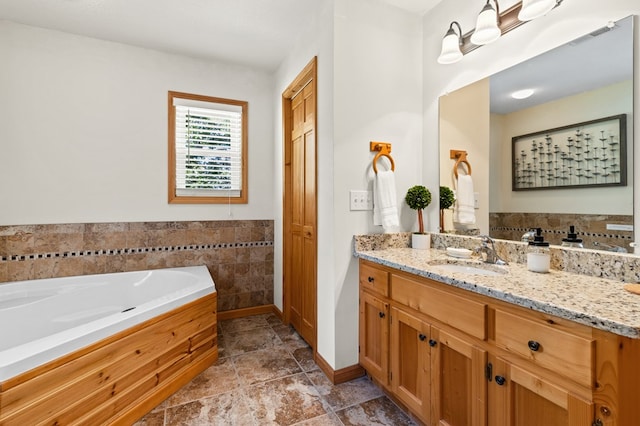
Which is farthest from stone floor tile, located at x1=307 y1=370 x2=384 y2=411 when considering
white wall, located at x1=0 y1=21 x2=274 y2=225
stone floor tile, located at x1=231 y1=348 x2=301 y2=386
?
white wall, located at x1=0 y1=21 x2=274 y2=225

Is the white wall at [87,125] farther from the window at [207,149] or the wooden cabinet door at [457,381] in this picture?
the wooden cabinet door at [457,381]

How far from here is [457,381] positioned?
129 cm

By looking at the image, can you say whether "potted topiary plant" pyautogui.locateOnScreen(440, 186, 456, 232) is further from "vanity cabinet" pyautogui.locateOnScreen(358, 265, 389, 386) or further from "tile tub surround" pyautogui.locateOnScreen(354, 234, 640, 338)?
"vanity cabinet" pyautogui.locateOnScreen(358, 265, 389, 386)

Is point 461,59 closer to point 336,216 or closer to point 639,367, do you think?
point 336,216

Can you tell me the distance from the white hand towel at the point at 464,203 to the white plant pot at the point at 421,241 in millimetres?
219

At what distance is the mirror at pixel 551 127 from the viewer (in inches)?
50.4

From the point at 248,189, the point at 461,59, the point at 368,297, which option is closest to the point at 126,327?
the point at 368,297

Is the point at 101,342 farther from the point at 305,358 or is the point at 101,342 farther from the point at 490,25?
the point at 490,25

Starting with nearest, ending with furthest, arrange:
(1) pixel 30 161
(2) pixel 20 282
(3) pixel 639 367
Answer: (3) pixel 639 367, (2) pixel 20 282, (1) pixel 30 161

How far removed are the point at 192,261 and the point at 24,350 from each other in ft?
5.71

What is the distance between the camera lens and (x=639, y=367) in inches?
32.7

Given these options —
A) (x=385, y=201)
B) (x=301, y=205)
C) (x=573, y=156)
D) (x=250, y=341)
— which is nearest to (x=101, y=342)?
(x=250, y=341)

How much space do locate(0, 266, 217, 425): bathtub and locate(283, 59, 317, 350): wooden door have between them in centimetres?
74

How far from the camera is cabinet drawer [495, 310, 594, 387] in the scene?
0.86 meters
